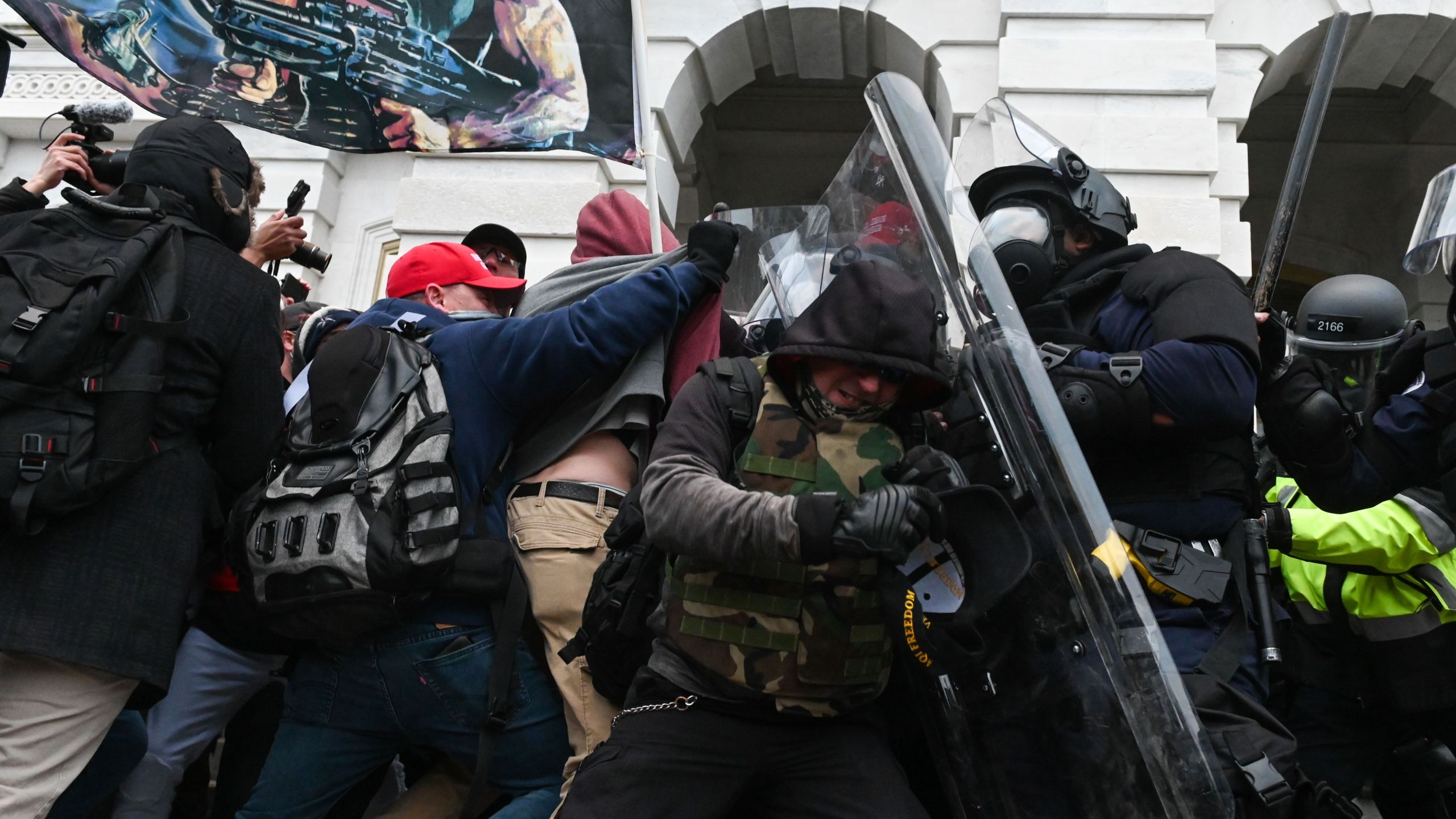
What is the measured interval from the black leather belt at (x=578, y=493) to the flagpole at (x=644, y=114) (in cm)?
86

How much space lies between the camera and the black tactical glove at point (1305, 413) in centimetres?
260

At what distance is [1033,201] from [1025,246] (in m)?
0.27

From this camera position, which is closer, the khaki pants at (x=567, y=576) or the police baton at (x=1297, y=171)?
the khaki pants at (x=567, y=576)

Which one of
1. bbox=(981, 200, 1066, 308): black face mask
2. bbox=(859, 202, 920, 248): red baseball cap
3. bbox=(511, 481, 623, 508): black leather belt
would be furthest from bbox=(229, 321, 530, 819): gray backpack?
bbox=(981, 200, 1066, 308): black face mask

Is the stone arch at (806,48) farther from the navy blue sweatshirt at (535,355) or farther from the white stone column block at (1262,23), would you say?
the navy blue sweatshirt at (535,355)

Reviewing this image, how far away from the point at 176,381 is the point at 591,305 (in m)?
0.92

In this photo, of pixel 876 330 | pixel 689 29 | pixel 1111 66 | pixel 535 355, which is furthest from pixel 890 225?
pixel 689 29

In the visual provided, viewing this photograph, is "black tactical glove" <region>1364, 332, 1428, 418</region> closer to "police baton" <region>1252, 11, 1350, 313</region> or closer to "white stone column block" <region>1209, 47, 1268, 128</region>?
"police baton" <region>1252, 11, 1350, 313</region>

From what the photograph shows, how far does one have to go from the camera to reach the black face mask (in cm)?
269

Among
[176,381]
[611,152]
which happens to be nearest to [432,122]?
[611,152]

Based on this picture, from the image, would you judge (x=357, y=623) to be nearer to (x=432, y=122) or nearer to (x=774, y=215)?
(x=774, y=215)

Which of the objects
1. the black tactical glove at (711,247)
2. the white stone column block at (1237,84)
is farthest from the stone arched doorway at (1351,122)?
the black tactical glove at (711,247)

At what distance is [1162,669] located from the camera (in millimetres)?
1839

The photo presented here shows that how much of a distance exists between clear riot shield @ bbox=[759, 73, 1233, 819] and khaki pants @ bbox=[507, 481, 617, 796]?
0.69 meters
